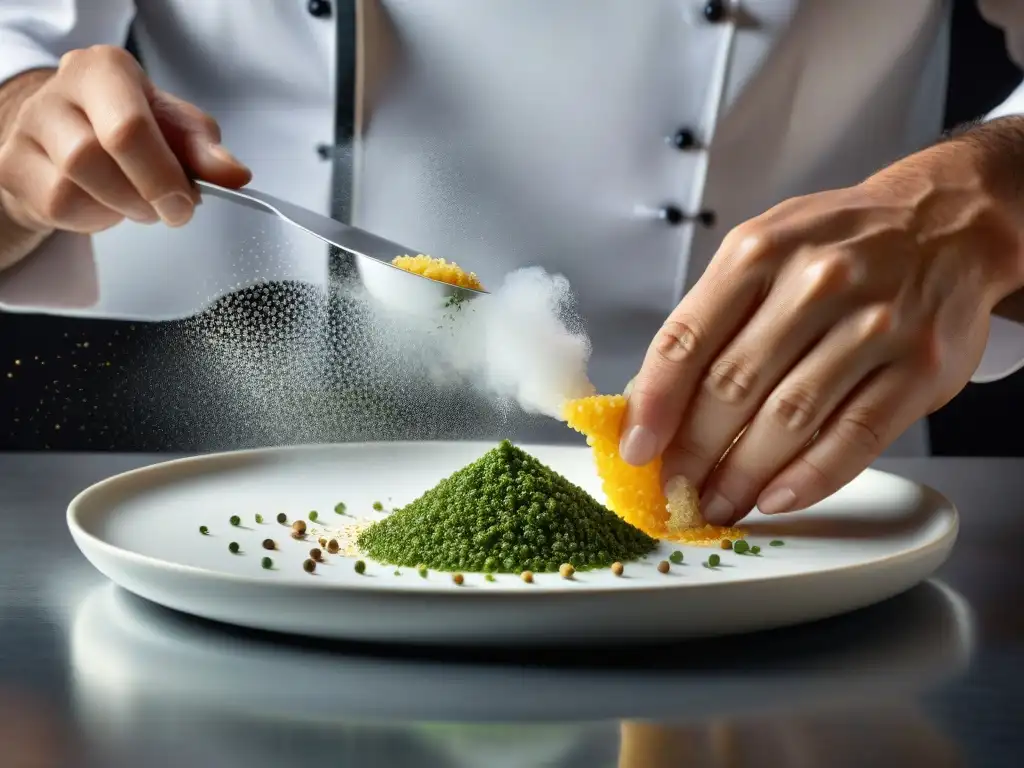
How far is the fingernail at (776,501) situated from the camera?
3.55 feet

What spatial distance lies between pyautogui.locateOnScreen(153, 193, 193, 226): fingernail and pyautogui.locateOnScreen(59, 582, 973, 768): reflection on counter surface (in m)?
0.48

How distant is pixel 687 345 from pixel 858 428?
0.18 meters

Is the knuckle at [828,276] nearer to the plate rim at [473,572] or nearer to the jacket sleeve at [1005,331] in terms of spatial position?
the plate rim at [473,572]

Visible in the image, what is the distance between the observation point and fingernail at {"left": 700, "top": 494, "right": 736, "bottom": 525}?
111 centimetres

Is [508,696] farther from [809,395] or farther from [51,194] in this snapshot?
[51,194]

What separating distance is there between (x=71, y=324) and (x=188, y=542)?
1.27 metres

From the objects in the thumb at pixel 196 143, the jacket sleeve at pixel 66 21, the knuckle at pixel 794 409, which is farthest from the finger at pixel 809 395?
the jacket sleeve at pixel 66 21

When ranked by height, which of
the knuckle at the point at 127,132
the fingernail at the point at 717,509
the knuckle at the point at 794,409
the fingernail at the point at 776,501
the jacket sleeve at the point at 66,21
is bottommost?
the fingernail at the point at 717,509

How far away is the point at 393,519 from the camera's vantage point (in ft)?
3.43

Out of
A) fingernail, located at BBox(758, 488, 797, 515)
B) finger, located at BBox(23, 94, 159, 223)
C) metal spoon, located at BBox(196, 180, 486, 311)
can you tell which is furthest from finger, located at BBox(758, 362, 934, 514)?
finger, located at BBox(23, 94, 159, 223)

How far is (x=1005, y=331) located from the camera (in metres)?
1.71

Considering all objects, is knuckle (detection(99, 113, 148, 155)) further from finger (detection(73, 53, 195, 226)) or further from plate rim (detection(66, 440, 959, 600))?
plate rim (detection(66, 440, 959, 600))

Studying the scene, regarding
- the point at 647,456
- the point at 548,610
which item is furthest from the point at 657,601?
the point at 647,456

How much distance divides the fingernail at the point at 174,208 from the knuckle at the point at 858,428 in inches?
27.8
